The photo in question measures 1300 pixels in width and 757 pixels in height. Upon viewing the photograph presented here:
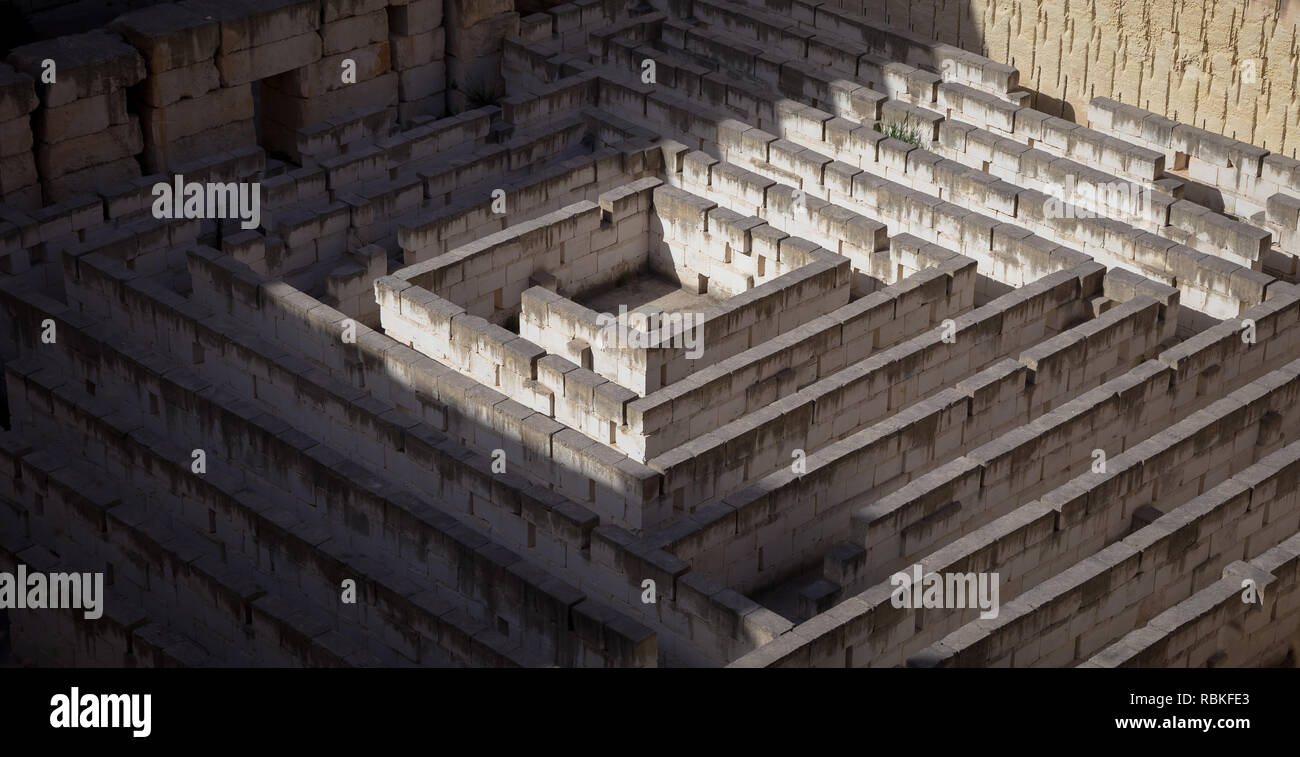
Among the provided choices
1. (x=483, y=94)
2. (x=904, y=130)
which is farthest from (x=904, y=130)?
(x=483, y=94)

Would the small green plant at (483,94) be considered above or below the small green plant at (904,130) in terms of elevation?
below

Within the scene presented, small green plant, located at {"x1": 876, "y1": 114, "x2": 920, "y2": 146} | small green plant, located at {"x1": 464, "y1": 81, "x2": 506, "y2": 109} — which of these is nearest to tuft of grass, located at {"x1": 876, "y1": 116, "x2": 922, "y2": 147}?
small green plant, located at {"x1": 876, "y1": 114, "x2": 920, "y2": 146}

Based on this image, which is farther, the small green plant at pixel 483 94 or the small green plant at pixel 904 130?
the small green plant at pixel 483 94

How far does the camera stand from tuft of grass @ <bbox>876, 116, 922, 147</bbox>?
29391 mm

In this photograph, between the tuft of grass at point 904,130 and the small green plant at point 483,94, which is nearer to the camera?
the tuft of grass at point 904,130

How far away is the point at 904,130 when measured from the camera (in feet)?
97.0

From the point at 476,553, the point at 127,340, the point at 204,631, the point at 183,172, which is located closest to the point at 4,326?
the point at 127,340

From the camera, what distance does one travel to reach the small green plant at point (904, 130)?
96.5 feet

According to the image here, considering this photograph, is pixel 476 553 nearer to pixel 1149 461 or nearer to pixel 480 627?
pixel 480 627

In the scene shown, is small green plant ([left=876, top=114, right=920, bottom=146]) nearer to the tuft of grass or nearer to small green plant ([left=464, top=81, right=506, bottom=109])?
the tuft of grass

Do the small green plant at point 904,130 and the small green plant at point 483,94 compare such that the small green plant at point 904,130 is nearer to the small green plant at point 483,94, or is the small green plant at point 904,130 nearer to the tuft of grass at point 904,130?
the tuft of grass at point 904,130

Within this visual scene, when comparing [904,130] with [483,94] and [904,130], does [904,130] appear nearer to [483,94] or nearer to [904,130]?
[904,130]

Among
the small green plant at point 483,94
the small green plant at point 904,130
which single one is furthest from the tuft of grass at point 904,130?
the small green plant at point 483,94

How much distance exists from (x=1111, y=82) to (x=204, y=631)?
15305 mm
